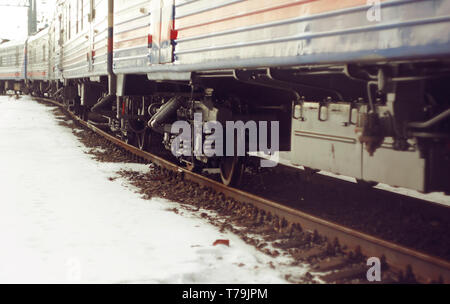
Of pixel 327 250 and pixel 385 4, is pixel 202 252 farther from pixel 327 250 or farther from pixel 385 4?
pixel 385 4

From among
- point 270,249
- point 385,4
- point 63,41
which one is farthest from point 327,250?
point 63,41

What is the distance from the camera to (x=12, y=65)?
34.3 meters

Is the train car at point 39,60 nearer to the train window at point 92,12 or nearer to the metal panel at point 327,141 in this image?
the train window at point 92,12

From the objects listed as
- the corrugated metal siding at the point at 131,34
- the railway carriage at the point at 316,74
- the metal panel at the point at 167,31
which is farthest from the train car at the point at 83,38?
the metal panel at the point at 167,31

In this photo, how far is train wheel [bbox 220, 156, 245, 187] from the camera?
676cm

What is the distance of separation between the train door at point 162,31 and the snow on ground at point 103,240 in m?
1.61

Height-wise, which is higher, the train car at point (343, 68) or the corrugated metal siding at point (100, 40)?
the corrugated metal siding at point (100, 40)

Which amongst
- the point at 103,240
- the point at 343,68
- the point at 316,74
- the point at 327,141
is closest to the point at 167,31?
the point at 316,74

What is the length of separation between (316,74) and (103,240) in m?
2.25

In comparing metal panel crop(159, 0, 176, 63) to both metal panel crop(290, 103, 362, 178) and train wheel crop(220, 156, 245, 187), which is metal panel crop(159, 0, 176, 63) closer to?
train wheel crop(220, 156, 245, 187)

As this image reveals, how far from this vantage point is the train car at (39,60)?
22672mm

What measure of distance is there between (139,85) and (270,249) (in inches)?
203

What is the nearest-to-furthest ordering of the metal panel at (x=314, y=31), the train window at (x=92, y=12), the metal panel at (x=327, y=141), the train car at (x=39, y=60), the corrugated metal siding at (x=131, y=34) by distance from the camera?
the metal panel at (x=314, y=31), the metal panel at (x=327, y=141), the corrugated metal siding at (x=131, y=34), the train window at (x=92, y=12), the train car at (x=39, y=60)

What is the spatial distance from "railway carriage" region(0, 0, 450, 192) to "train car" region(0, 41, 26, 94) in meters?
24.6
